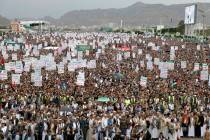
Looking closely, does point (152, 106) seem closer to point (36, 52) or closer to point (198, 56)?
point (36, 52)

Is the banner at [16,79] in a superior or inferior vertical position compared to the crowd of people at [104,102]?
superior

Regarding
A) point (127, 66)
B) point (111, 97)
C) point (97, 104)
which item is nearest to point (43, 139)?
point (97, 104)

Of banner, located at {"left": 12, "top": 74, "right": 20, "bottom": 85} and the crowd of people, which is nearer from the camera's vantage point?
the crowd of people

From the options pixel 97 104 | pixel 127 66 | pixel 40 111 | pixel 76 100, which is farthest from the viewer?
pixel 127 66

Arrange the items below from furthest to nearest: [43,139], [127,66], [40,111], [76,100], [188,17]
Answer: [188,17]
[127,66]
[76,100]
[40,111]
[43,139]

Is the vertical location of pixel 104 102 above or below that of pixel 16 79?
below

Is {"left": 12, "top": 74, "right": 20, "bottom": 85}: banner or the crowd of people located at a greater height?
{"left": 12, "top": 74, "right": 20, "bottom": 85}: banner

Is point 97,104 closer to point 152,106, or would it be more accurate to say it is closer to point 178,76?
point 152,106

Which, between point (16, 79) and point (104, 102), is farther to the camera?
point (16, 79)

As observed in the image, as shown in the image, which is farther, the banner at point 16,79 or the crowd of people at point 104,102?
the banner at point 16,79

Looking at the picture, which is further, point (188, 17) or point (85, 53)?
point (188, 17)
